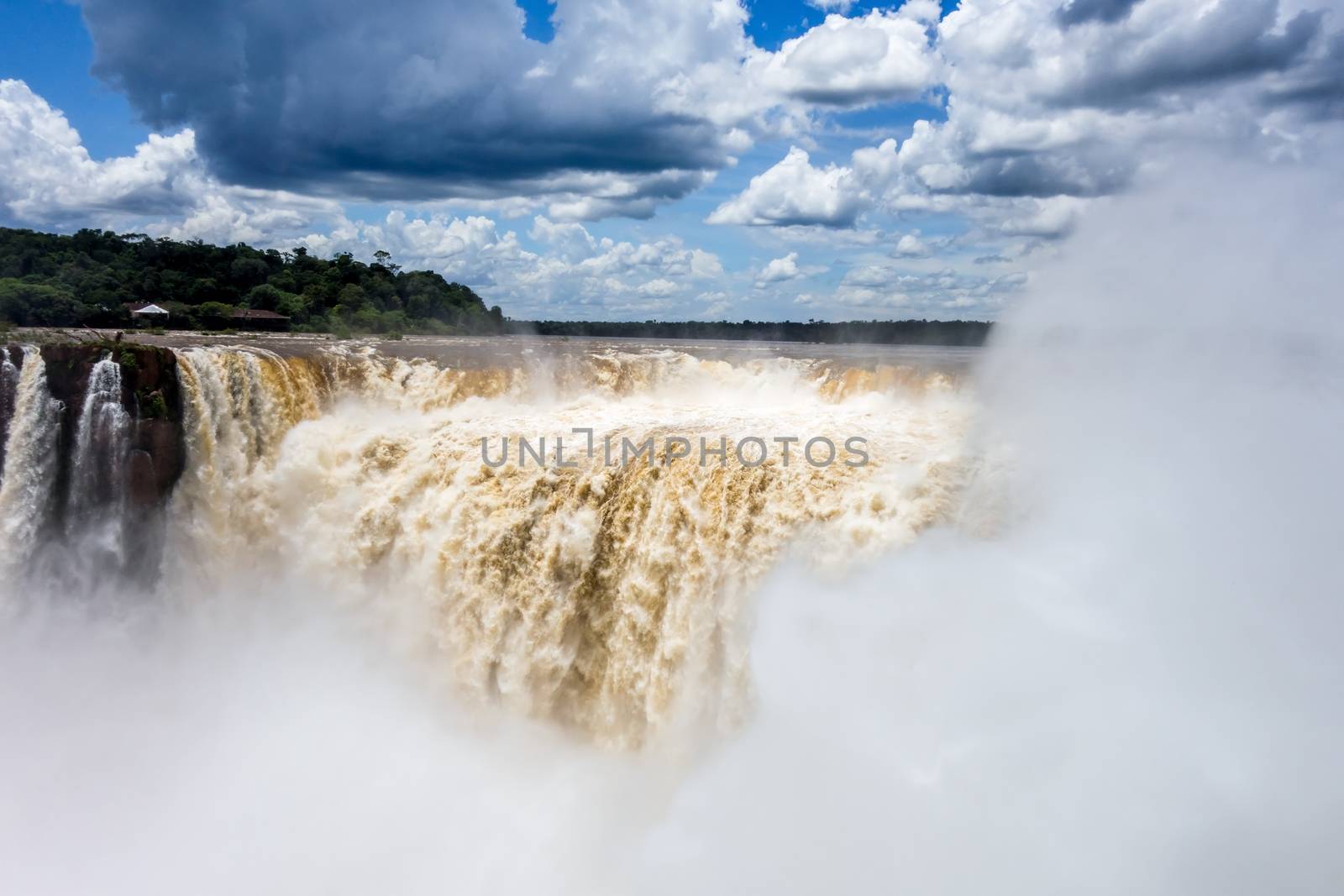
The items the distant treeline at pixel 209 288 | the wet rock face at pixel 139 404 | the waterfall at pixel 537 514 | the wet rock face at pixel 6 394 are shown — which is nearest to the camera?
the waterfall at pixel 537 514

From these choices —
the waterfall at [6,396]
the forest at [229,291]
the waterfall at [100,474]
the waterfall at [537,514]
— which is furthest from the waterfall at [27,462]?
the forest at [229,291]

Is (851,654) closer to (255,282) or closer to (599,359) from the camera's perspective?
(599,359)

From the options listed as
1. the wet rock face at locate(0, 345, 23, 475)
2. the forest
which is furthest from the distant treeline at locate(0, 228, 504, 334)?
the wet rock face at locate(0, 345, 23, 475)

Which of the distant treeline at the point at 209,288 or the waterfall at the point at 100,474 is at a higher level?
the distant treeline at the point at 209,288

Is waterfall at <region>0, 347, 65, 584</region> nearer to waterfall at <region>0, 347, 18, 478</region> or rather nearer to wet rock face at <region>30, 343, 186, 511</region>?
waterfall at <region>0, 347, 18, 478</region>

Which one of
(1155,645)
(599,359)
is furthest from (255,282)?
(1155,645)

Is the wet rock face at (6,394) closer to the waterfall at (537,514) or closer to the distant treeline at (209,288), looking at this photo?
the waterfall at (537,514)

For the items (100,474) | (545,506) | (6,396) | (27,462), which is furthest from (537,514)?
(6,396)
